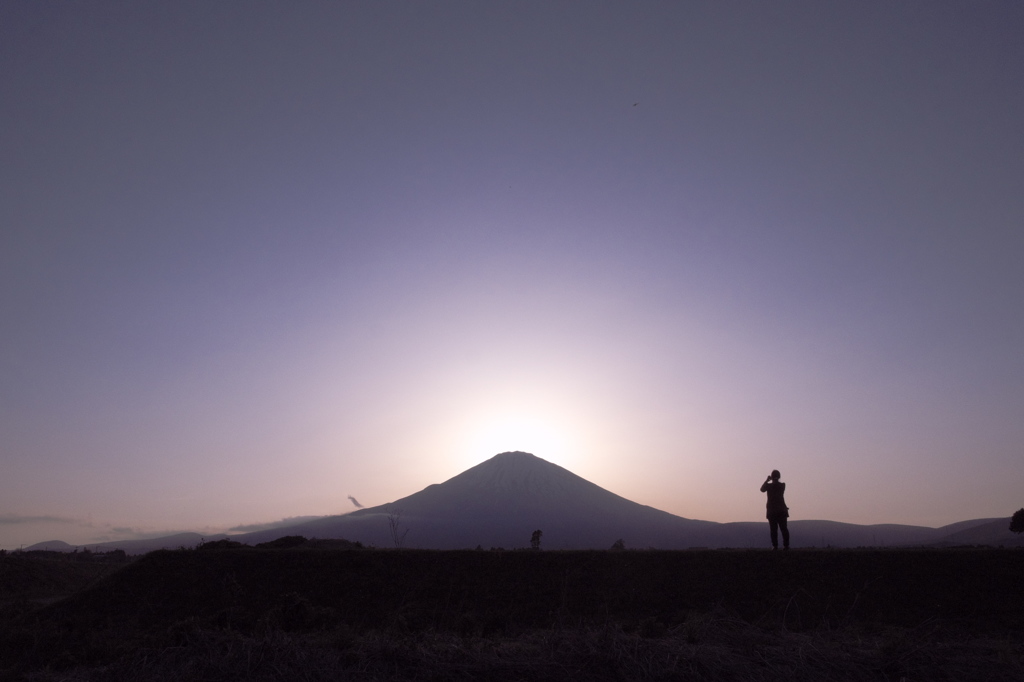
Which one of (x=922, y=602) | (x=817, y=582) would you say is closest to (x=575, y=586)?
(x=817, y=582)

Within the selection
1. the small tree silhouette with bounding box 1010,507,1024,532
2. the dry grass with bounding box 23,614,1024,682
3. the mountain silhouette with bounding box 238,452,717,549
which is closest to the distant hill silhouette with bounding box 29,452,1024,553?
the mountain silhouette with bounding box 238,452,717,549

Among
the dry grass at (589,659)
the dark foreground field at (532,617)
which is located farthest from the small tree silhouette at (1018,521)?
the dry grass at (589,659)

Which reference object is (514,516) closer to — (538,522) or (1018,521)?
(538,522)

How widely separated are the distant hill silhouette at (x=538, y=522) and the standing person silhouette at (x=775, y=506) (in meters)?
75.8

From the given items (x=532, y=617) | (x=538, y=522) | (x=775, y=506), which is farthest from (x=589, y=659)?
(x=538, y=522)

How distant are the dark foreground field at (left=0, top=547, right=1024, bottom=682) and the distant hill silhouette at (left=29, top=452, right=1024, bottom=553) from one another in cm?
7445

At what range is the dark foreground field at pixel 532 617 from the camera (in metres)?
5.54

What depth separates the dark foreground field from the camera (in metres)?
5.54

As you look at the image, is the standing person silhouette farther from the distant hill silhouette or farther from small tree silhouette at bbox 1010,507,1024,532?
the distant hill silhouette

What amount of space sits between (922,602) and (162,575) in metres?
17.8

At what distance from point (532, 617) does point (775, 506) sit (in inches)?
254

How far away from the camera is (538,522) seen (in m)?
105

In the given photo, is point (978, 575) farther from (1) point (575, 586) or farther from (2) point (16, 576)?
(2) point (16, 576)

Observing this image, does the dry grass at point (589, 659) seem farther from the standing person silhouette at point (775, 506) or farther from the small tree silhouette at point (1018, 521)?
the small tree silhouette at point (1018, 521)
